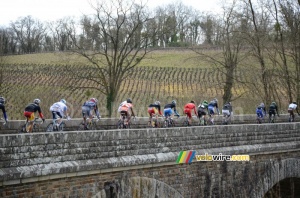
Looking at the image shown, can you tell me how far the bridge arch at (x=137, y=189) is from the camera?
10.8 metres

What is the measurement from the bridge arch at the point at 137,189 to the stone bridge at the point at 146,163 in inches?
0.9

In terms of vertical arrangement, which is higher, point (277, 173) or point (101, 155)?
point (101, 155)

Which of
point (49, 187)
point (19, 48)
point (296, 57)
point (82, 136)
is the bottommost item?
point (49, 187)

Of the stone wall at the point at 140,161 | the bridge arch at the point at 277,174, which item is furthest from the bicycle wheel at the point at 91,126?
the bridge arch at the point at 277,174

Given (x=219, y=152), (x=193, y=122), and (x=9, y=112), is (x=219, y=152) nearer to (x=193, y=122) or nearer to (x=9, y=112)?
(x=193, y=122)

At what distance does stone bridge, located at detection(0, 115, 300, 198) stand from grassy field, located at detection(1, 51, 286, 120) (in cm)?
1504

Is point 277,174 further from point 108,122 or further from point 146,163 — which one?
point 108,122

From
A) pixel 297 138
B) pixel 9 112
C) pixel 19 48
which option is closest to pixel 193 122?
pixel 297 138

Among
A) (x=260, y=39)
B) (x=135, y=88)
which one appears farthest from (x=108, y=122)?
(x=135, y=88)

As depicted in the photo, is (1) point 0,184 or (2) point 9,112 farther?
(2) point 9,112

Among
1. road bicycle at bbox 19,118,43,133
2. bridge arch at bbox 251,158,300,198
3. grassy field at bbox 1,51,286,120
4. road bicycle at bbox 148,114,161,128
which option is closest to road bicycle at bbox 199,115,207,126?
road bicycle at bbox 148,114,161,128

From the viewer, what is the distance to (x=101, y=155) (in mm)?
10891

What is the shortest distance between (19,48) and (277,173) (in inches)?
2921

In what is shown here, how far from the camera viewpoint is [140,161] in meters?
11.7
